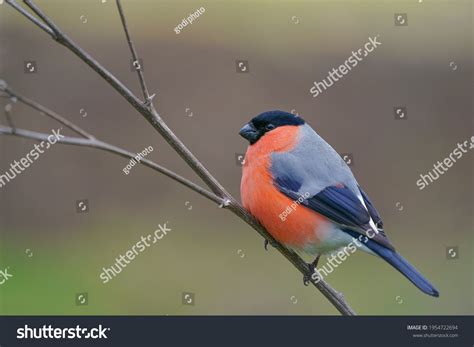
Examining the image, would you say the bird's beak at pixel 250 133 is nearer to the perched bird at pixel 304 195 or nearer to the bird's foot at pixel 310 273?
the perched bird at pixel 304 195

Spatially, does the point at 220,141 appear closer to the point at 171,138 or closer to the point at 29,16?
the point at 171,138

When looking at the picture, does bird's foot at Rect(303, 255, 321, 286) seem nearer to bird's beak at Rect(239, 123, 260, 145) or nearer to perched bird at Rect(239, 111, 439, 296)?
perched bird at Rect(239, 111, 439, 296)

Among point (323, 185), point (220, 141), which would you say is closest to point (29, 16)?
point (323, 185)

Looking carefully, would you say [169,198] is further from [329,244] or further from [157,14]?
[329,244]

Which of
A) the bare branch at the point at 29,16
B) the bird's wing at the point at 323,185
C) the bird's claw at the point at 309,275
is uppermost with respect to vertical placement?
the bare branch at the point at 29,16

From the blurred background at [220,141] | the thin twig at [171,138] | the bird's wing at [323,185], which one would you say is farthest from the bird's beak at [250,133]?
the blurred background at [220,141]

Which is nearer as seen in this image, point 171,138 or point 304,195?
point 171,138

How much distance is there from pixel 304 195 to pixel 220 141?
2.85m

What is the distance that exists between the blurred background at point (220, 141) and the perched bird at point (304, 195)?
1.39 meters

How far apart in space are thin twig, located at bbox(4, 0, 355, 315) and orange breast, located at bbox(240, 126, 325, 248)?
0.06m

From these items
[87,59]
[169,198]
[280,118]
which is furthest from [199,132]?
[87,59]

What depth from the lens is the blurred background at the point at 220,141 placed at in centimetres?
489

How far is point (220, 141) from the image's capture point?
6117mm
